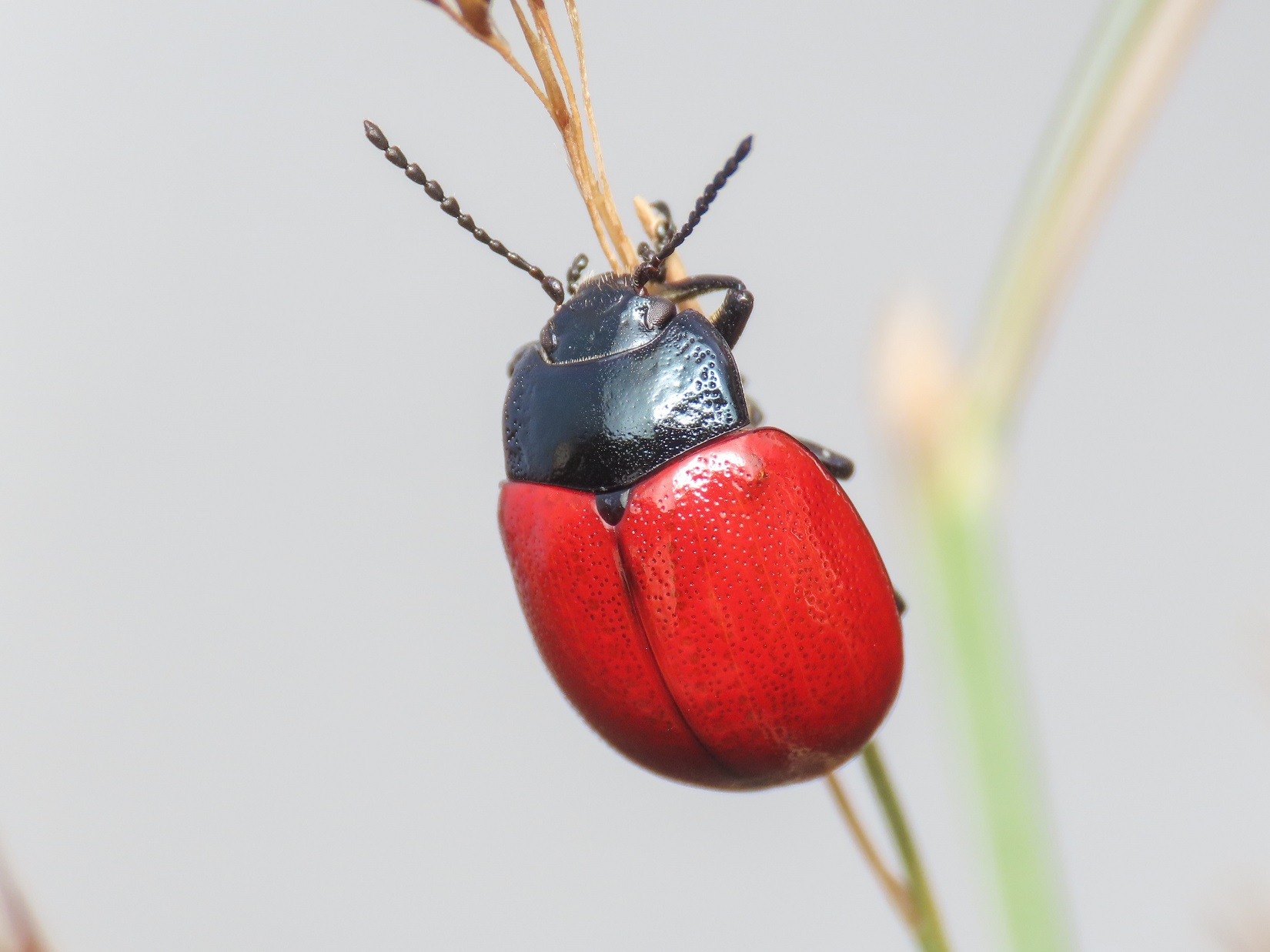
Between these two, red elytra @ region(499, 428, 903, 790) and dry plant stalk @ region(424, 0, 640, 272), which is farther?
red elytra @ region(499, 428, 903, 790)

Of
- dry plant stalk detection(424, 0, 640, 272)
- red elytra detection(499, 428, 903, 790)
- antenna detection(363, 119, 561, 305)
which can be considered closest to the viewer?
dry plant stalk detection(424, 0, 640, 272)

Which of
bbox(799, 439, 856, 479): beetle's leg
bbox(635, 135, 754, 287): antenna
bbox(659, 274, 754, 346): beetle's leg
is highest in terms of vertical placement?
bbox(635, 135, 754, 287): antenna

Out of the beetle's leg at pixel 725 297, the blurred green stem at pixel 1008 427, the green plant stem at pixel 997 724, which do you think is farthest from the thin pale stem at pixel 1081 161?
the beetle's leg at pixel 725 297

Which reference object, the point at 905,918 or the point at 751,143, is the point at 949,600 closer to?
the point at 905,918

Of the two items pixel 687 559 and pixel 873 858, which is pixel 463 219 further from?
pixel 873 858

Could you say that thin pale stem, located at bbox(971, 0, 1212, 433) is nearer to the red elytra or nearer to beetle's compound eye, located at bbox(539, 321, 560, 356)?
the red elytra

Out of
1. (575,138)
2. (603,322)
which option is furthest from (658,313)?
(575,138)

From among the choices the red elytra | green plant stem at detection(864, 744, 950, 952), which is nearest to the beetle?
the red elytra
